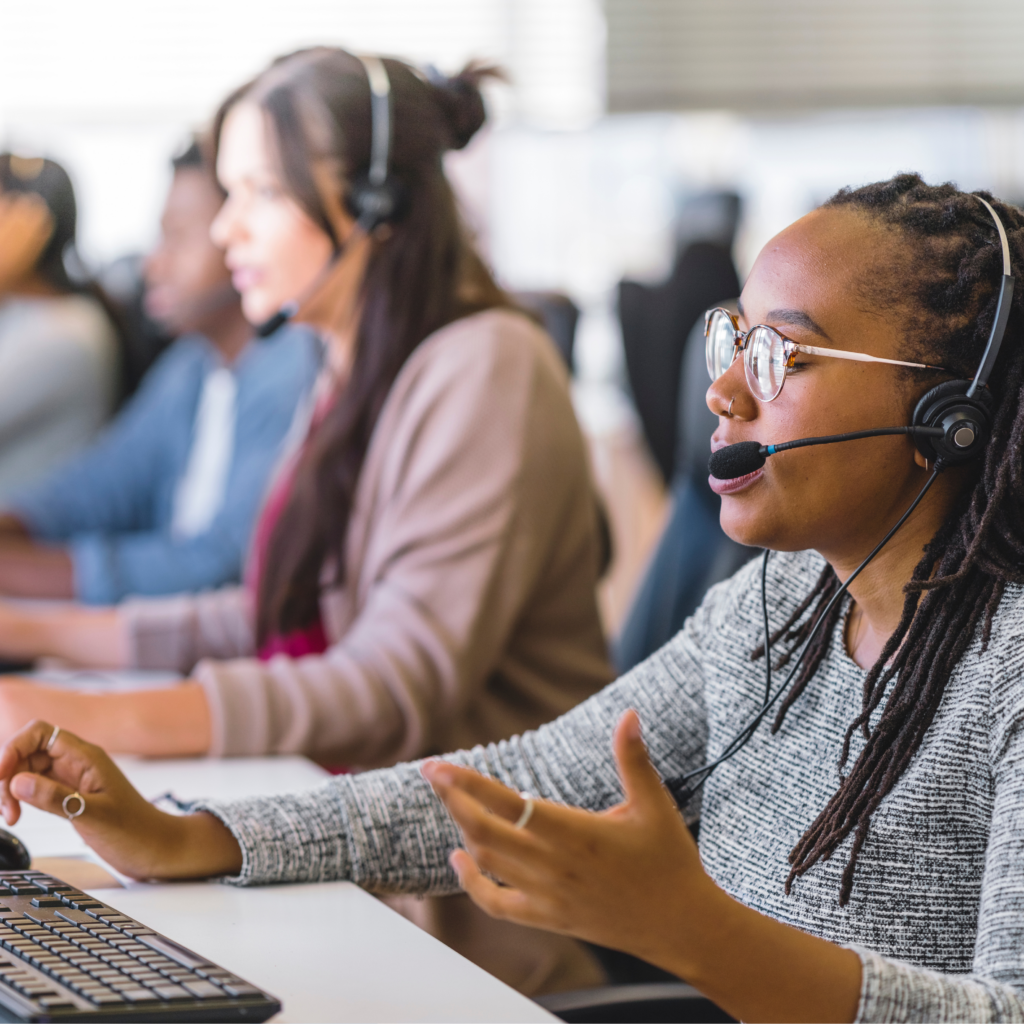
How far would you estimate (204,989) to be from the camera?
0.63 meters

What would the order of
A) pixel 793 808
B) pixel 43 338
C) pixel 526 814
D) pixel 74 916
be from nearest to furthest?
pixel 526 814
pixel 74 916
pixel 793 808
pixel 43 338

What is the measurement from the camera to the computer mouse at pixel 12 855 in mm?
848

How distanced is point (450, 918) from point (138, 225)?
3.22 metres

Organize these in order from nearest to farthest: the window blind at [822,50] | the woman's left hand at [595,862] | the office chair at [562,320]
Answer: the woman's left hand at [595,862] → the office chair at [562,320] → the window blind at [822,50]

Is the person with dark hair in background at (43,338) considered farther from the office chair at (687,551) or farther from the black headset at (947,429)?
the black headset at (947,429)

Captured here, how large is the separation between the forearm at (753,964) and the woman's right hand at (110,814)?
0.41 metres

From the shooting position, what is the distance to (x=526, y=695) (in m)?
1.39

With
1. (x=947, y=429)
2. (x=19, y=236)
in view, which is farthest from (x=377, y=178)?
(x=19, y=236)

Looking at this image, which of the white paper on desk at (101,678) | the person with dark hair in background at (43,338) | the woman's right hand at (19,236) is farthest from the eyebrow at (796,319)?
the woman's right hand at (19,236)

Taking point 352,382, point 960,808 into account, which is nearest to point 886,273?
point 960,808

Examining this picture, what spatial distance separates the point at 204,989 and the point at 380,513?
0.79m

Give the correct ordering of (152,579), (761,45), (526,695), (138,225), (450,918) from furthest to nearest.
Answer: (138,225)
(761,45)
(152,579)
(526,695)
(450,918)

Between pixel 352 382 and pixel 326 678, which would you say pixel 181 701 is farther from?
pixel 352 382

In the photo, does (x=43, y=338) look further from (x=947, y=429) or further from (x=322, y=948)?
(x=947, y=429)
